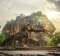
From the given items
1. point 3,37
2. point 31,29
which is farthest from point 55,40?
point 3,37

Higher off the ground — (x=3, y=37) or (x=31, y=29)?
(x=31, y=29)

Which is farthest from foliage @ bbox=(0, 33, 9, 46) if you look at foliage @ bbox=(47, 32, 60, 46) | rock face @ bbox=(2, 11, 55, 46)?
foliage @ bbox=(47, 32, 60, 46)

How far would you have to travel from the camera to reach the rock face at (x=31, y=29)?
830 centimetres

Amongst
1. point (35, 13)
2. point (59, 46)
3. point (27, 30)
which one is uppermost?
point (35, 13)

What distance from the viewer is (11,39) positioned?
332 inches

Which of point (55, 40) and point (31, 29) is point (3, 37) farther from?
point (55, 40)

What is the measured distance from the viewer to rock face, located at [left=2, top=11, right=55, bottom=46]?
8.30 m

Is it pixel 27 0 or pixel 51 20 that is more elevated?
pixel 27 0

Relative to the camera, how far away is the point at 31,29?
8.34 metres

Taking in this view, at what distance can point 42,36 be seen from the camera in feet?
27.3

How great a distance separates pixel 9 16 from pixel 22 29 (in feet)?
2.11

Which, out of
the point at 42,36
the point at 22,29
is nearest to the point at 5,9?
the point at 22,29

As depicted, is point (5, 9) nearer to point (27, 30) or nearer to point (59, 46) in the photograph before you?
point (27, 30)

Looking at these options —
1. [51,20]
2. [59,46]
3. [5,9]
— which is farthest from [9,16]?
[59,46]
